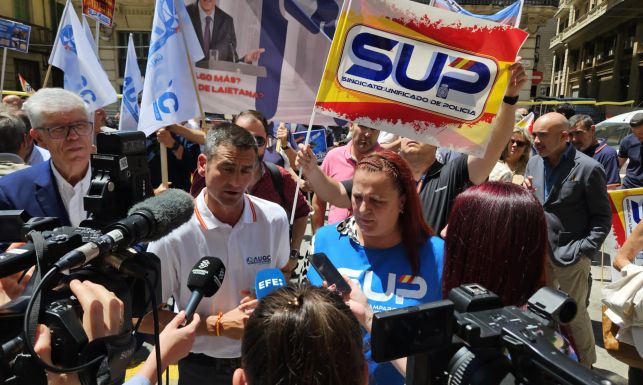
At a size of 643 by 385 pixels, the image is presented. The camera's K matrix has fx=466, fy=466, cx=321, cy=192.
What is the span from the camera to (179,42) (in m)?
3.68

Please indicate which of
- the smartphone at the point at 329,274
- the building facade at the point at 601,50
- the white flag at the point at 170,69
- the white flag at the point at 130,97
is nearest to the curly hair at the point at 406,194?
the smartphone at the point at 329,274

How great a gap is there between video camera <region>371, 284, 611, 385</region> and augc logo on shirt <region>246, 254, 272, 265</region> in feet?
4.44

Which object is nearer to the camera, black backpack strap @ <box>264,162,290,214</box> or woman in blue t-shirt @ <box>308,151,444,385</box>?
woman in blue t-shirt @ <box>308,151,444,385</box>

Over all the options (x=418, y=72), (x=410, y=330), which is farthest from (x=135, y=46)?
(x=410, y=330)

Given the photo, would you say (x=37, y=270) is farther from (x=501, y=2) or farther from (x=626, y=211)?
(x=501, y=2)

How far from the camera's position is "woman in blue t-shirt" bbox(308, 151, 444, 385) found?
6.51ft

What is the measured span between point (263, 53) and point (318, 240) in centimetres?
220

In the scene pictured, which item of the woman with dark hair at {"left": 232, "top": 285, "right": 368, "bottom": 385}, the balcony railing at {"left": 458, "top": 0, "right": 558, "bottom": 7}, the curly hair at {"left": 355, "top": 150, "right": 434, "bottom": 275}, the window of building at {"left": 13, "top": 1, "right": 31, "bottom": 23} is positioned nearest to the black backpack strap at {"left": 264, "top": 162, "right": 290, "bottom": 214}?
the curly hair at {"left": 355, "top": 150, "right": 434, "bottom": 275}

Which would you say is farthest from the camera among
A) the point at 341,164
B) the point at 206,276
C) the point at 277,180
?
the point at 341,164

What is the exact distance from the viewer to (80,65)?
539cm

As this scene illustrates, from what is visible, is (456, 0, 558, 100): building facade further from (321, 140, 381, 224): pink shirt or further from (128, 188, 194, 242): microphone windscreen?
(128, 188, 194, 242): microphone windscreen

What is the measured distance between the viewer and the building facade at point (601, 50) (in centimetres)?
2995

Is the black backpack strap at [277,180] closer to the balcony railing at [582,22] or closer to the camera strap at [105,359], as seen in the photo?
the camera strap at [105,359]

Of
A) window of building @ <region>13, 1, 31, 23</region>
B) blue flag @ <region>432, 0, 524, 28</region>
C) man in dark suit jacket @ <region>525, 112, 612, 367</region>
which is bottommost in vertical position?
man in dark suit jacket @ <region>525, 112, 612, 367</region>
